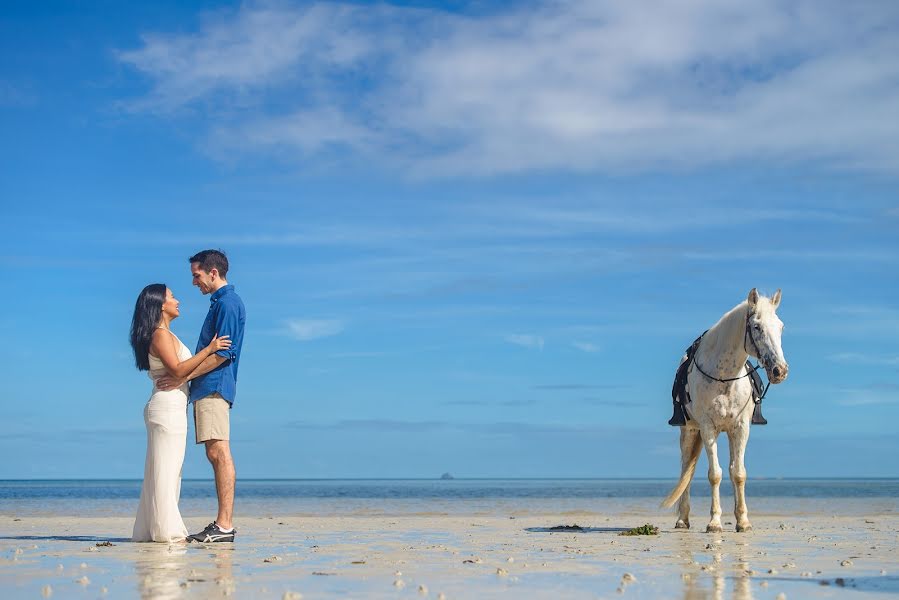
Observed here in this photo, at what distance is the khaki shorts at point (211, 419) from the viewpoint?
28.0 ft

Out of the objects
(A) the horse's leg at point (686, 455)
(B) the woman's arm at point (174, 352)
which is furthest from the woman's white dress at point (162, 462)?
(A) the horse's leg at point (686, 455)

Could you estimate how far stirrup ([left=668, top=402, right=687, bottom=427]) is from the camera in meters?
11.2

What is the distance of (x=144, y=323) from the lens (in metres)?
8.84

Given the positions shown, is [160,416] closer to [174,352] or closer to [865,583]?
[174,352]

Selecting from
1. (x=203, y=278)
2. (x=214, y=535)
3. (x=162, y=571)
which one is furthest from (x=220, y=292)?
(x=162, y=571)

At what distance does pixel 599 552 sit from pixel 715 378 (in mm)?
3073

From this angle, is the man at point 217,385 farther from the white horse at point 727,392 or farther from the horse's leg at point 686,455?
the horse's leg at point 686,455

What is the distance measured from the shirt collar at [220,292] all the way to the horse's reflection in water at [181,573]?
7.25ft

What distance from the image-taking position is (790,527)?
12.2 metres

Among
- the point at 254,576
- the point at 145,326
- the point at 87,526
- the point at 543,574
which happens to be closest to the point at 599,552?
the point at 543,574

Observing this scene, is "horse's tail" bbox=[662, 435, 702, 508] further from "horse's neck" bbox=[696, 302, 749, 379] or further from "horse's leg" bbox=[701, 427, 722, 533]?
"horse's neck" bbox=[696, 302, 749, 379]

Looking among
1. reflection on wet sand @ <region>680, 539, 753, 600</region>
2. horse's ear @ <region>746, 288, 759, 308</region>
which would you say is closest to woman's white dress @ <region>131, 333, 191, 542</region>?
reflection on wet sand @ <region>680, 539, 753, 600</region>

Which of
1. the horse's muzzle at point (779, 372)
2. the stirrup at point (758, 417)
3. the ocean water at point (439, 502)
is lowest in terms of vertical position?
the ocean water at point (439, 502)

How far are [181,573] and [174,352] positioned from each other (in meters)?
2.98
